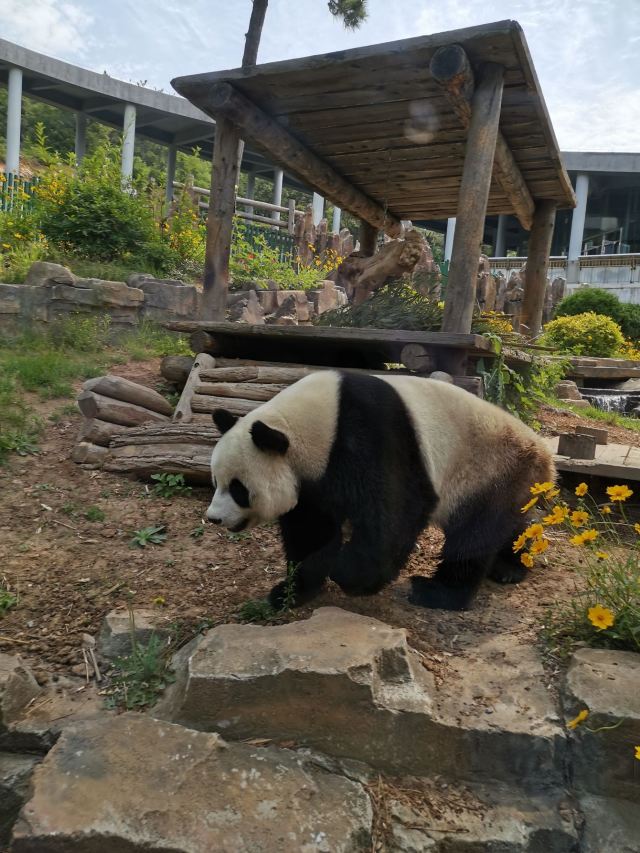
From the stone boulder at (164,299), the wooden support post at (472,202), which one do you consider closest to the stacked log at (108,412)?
the wooden support post at (472,202)

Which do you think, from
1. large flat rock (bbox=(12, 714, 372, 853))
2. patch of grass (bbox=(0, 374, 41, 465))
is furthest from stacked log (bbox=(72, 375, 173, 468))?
large flat rock (bbox=(12, 714, 372, 853))

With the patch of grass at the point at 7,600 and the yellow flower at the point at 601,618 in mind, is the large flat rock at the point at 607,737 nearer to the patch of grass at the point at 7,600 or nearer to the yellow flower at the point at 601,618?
the yellow flower at the point at 601,618

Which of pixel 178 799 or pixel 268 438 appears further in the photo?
pixel 268 438

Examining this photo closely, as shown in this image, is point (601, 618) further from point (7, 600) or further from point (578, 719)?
point (7, 600)

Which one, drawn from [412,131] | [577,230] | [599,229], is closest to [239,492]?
[412,131]

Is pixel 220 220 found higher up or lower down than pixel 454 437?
higher up

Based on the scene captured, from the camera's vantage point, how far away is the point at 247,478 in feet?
8.70

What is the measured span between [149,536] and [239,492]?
4.12 ft

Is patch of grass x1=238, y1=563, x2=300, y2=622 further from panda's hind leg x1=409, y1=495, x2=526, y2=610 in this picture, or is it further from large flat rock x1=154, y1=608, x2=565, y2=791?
panda's hind leg x1=409, y1=495, x2=526, y2=610

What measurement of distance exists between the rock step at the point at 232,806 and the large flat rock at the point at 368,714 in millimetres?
76

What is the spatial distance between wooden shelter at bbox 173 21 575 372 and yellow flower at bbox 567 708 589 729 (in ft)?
10.7

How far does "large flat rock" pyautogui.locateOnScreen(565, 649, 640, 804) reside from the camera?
2098 mm

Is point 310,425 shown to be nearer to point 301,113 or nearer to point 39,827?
point 39,827

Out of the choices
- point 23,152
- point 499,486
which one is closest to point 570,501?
point 499,486
